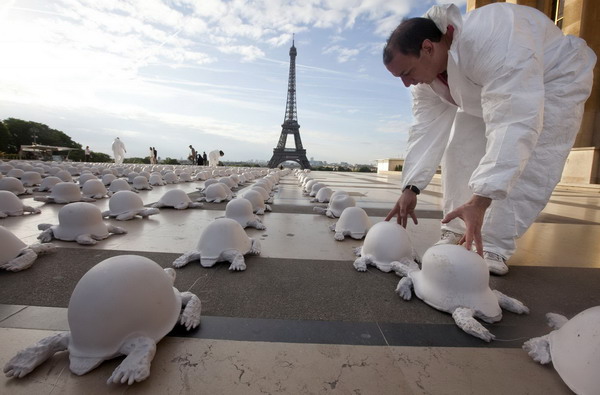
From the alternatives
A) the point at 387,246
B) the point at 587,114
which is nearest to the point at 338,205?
the point at 387,246

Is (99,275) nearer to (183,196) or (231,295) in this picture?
(231,295)

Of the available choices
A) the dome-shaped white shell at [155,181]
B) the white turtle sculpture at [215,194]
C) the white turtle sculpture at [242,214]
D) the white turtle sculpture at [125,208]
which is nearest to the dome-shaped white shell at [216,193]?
the white turtle sculpture at [215,194]

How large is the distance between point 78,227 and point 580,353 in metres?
4.13

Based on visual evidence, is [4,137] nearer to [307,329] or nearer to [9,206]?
[9,206]

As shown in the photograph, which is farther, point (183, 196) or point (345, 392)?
point (183, 196)

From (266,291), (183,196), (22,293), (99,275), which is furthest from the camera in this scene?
(183,196)

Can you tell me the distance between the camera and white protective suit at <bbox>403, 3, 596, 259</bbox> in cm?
198

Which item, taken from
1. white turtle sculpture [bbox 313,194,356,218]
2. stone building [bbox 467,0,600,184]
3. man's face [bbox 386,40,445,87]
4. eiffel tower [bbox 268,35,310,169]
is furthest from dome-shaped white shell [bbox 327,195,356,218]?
eiffel tower [bbox 268,35,310,169]

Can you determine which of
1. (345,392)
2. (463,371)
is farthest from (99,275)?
(463,371)

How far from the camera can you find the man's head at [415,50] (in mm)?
2230

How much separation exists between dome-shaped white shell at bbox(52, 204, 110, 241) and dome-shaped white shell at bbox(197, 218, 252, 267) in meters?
1.40

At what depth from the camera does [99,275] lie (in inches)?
59.9

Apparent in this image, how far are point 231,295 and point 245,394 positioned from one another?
93cm

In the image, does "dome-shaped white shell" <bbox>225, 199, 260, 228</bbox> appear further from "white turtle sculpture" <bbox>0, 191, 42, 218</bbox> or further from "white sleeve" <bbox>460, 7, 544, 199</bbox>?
"white turtle sculpture" <bbox>0, 191, 42, 218</bbox>
